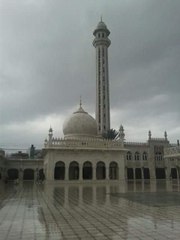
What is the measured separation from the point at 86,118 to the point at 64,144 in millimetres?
7325

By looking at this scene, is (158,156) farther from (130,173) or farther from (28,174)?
(28,174)

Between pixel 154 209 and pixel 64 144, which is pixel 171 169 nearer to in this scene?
pixel 64 144

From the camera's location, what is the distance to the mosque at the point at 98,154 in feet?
117

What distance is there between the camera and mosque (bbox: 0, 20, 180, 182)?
3581 cm

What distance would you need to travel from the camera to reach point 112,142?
38.1m

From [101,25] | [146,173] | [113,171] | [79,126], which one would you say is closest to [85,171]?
[113,171]

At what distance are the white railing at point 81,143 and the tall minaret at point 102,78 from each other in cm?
1302

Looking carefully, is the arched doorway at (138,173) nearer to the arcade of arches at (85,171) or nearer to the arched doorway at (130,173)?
the arched doorway at (130,173)

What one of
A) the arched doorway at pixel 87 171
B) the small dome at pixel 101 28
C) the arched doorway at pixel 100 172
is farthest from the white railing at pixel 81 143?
the small dome at pixel 101 28

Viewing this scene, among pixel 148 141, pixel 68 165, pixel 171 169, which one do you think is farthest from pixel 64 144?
pixel 171 169

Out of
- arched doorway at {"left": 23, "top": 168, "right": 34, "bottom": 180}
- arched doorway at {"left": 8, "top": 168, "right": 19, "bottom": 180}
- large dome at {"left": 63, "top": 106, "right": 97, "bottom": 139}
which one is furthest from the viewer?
arched doorway at {"left": 23, "top": 168, "right": 34, "bottom": 180}

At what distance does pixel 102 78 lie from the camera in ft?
180

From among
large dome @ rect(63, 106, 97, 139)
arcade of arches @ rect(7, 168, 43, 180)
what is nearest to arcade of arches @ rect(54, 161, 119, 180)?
large dome @ rect(63, 106, 97, 139)

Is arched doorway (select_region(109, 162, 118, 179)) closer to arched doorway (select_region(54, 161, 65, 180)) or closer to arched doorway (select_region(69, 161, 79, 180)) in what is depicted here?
arched doorway (select_region(69, 161, 79, 180))
